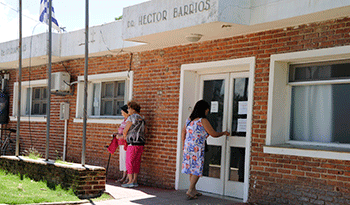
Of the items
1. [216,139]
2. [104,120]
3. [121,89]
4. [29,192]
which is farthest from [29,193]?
[121,89]

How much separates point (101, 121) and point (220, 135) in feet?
13.8

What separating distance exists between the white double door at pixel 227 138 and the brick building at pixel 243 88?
19mm

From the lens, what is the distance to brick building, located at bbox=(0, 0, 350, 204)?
6.75 meters

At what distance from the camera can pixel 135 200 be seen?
8.04 m

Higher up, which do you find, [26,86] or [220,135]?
[26,86]

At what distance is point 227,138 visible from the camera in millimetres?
8477

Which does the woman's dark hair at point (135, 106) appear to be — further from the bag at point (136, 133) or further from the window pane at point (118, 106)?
the window pane at point (118, 106)

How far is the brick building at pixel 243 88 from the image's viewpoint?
22.2 feet

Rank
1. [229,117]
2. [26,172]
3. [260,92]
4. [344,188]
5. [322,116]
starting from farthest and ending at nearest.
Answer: [26,172] < [229,117] < [260,92] < [322,116] < [344,188]

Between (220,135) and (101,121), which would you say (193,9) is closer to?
(220,135)

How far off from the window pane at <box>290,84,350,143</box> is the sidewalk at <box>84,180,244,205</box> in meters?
1.63

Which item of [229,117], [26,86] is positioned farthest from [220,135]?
[26,86]

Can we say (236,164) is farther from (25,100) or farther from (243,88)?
(25,100)

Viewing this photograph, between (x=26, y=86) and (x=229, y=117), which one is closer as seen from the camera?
(x=229, y=117)
